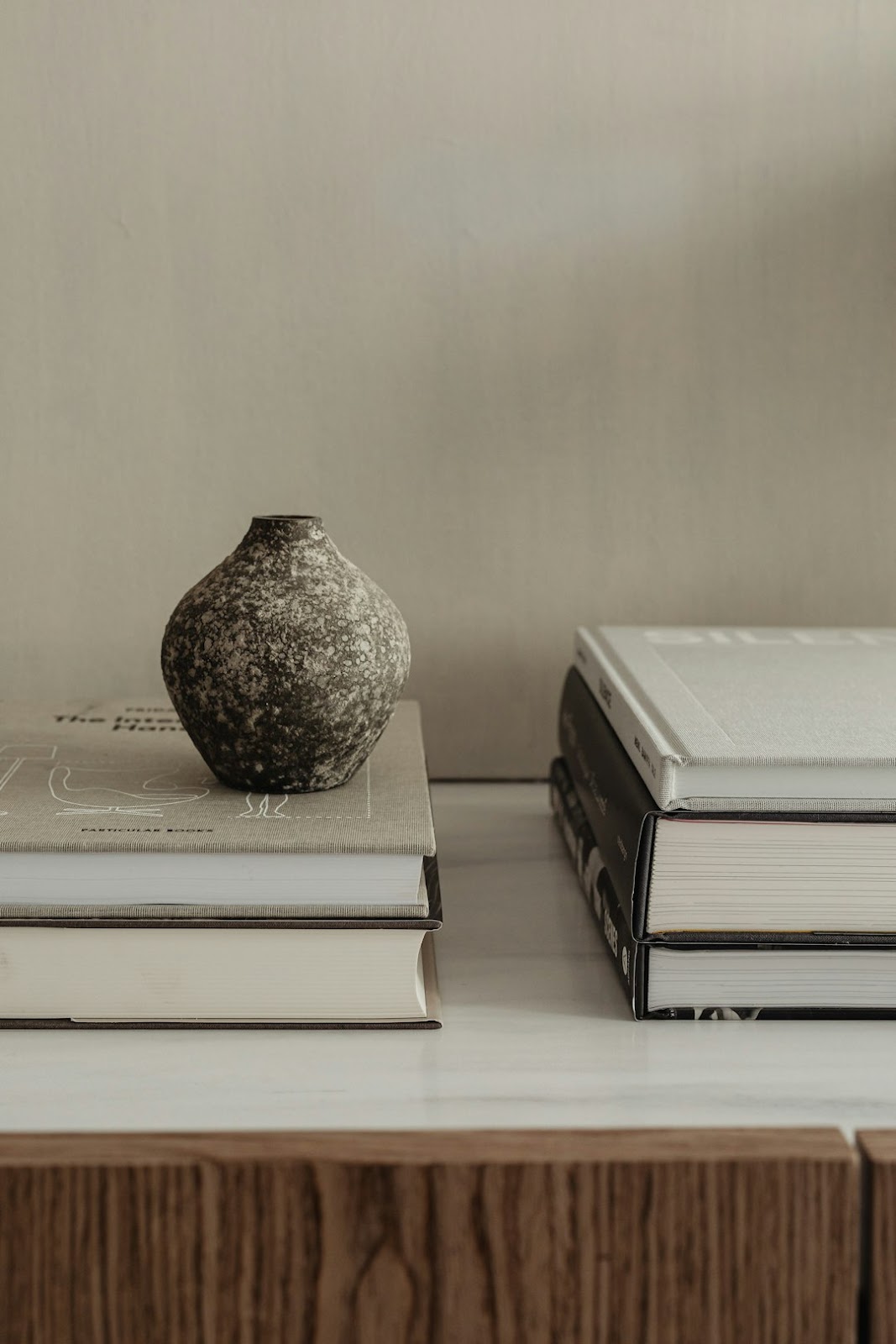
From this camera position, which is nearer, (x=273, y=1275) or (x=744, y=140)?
(x=273, y=1275)

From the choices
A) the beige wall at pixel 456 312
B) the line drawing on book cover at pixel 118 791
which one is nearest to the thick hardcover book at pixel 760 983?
the line drawing on book cover at pixel 118 791

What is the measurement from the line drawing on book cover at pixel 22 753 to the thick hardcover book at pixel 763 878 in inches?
12.3

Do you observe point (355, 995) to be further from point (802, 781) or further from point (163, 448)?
point (163, 448)

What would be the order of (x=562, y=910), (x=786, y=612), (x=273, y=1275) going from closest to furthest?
(x=273, y=1275)
(x=562, y=910)
(x=786, y=612)

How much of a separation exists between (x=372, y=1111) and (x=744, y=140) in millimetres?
674

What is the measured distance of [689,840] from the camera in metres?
0.50

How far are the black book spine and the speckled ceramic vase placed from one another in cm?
11

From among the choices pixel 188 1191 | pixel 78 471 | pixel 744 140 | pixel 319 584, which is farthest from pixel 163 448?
pixel 188 1191

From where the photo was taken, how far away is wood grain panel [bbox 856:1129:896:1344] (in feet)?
1.30

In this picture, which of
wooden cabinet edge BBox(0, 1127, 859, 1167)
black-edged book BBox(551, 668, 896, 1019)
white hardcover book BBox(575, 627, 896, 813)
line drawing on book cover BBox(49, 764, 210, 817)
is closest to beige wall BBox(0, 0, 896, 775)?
white hardcover book BBox(575, 627, 896, 813)

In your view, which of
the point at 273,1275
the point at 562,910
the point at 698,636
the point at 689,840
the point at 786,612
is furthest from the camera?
the point at 786,612

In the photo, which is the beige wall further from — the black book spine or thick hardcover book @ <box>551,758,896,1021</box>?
thick hardcover book @ <box>551,758,896,1021</box>

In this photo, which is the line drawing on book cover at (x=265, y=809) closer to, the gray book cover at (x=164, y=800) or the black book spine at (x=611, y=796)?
the gray book cover at (x=164, y=800)

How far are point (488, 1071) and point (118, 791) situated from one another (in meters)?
0.22
